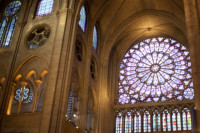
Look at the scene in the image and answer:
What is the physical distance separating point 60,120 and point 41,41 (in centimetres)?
517

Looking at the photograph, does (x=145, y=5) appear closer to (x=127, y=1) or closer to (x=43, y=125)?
(x=127, y=1)

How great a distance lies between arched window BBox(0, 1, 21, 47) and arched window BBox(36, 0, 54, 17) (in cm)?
158

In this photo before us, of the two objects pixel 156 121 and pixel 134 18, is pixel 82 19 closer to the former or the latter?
pixel 134 18

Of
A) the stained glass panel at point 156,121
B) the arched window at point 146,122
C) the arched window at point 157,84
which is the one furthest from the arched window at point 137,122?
the stained glass panel at point 156,121

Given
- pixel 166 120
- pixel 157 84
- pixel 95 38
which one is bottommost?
pixel 166 120

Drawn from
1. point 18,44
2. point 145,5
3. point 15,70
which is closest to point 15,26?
point 18,44

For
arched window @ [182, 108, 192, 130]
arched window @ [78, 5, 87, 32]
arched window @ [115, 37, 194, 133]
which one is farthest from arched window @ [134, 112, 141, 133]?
arched window @ [78, 5, 87, 32]

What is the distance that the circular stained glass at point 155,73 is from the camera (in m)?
20.1

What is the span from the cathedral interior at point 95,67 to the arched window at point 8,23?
68 mm

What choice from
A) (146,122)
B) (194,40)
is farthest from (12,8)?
(194,40)

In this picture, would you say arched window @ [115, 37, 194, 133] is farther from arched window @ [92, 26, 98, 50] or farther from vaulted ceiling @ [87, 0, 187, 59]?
arched window @ [92, 26, 98, 50]

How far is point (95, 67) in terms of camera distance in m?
19.9

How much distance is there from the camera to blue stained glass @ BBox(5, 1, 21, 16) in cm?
1854

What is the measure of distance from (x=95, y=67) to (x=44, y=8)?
208 inches
